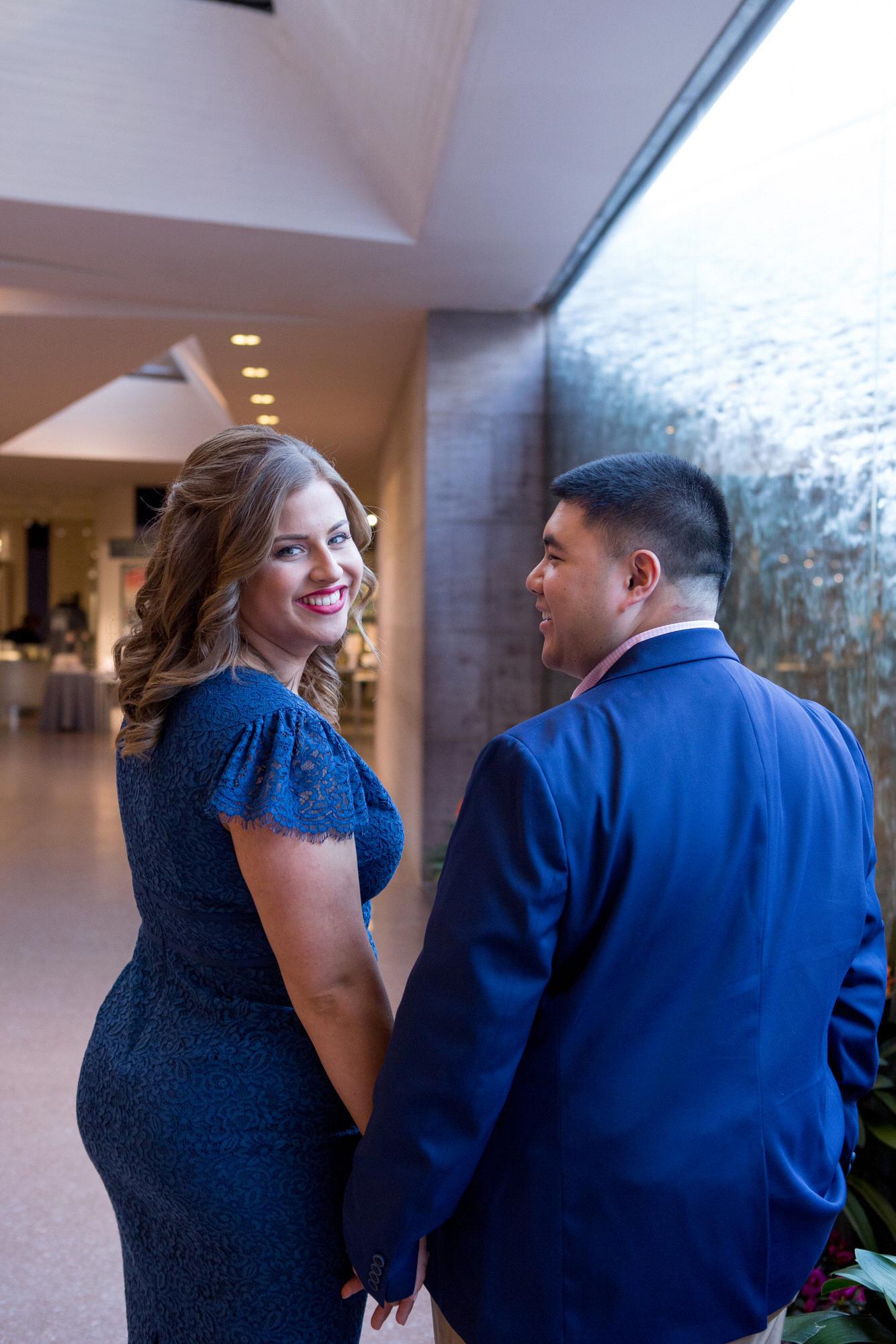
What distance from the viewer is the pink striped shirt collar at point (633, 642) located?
1187mm

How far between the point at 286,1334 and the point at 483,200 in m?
4.80

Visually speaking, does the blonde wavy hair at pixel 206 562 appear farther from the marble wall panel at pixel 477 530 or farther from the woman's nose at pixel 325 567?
the marble wall panel at pixel 477 530

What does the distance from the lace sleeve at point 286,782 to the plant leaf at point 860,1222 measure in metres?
1.85

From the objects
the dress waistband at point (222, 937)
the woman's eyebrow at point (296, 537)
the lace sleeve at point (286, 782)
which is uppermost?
the woman's eyebrow at point (296, 537)

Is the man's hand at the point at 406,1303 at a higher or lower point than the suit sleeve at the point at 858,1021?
lower

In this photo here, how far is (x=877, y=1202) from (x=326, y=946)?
193 cm

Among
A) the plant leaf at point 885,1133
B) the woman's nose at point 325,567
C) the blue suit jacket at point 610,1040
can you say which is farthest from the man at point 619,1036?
the plant leaf at point 885,1133

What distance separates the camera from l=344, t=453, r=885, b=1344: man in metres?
1.05

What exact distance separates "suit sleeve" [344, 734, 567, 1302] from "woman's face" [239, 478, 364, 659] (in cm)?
43

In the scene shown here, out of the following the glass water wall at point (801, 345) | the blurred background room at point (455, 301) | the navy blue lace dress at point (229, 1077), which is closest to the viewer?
the navy blue lace dress at point (229, 1077)

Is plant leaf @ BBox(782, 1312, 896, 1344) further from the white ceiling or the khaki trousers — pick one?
the white ceiling

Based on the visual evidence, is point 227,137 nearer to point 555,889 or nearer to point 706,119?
point 706,119

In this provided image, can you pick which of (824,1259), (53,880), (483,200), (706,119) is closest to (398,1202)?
(824,1259)

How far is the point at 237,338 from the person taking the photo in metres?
8.05
